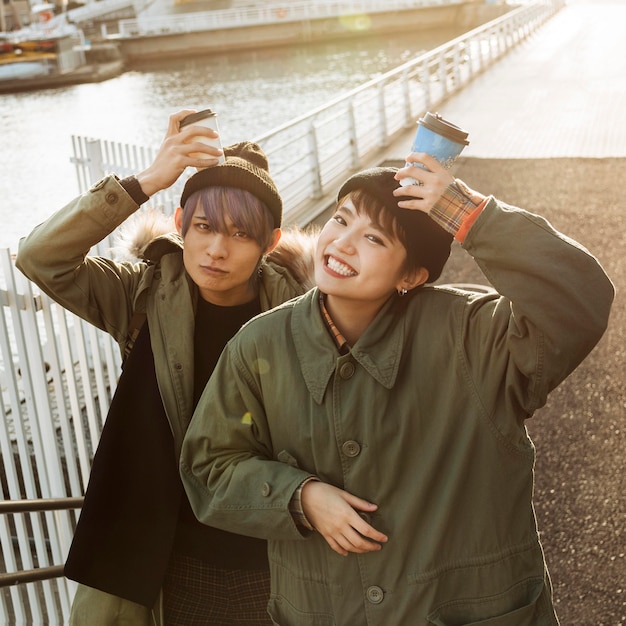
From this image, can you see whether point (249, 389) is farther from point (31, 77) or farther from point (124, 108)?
point (31, 77)

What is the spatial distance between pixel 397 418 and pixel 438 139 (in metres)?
0.59

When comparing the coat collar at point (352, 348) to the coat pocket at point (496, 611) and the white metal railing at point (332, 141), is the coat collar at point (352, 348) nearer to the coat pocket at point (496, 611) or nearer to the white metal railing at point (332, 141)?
the coat pocket at point (496, 611)

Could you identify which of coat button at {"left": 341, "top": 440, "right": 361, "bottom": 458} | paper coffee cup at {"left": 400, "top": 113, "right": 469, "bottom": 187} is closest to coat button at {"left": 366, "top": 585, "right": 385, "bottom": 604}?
coat button at {"left": 341, "top": 440, "right": 361, "bottom": 458}

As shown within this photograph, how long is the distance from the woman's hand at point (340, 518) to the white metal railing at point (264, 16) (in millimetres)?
54062

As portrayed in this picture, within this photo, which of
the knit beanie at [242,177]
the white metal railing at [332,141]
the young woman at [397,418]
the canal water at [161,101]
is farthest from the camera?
the canal water at [161,101]

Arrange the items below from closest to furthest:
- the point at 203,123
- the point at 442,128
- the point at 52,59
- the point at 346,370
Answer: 1. the point at 442,128
2. the point at 346,370
3. the point at 203,123
4. the point at 52,59

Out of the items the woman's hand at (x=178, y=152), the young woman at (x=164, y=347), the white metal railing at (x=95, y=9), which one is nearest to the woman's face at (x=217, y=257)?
the young woman at (x=164, y=347)

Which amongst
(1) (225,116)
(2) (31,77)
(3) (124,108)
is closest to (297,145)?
(1) (225,116)

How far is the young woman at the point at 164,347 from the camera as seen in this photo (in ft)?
7.43

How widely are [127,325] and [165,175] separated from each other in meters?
0.44

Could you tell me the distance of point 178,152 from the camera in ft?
7.41

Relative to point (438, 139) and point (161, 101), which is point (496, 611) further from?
point (161, 101)

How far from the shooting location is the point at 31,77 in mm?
44125

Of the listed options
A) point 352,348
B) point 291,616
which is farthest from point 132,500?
point 352,348
